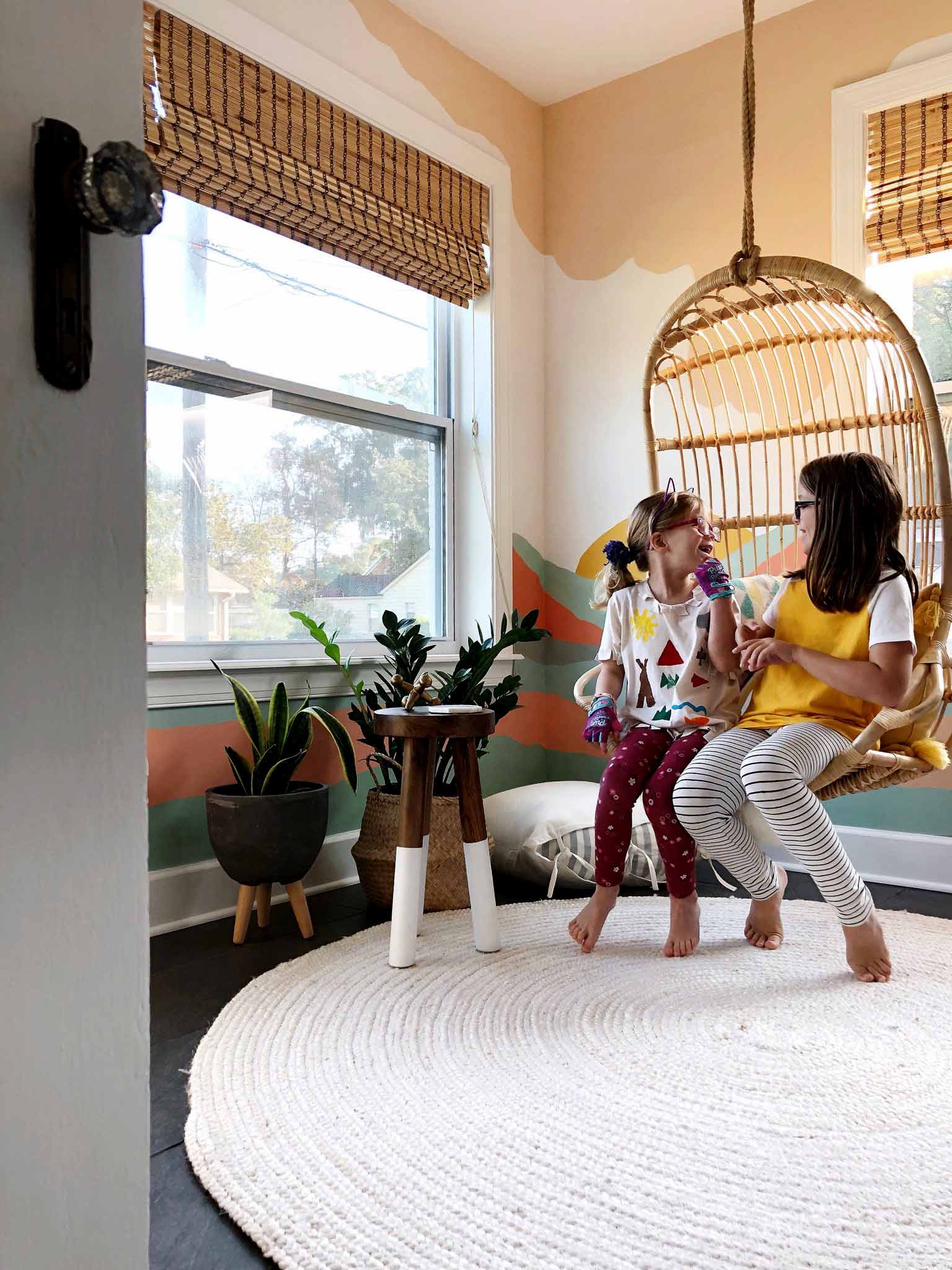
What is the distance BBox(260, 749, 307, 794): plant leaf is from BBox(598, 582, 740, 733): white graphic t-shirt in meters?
0.73

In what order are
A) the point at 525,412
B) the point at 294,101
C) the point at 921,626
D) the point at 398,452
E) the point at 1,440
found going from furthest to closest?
the point at 525,412 → the point at 398,452 → the point at 294,101 → the point at 921,626 → the point at 1,440

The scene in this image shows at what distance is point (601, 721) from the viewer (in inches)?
81.7

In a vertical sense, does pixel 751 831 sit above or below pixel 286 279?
below

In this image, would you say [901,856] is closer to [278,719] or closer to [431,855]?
[431,855]

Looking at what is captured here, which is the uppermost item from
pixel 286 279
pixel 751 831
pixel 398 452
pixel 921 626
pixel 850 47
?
pixel 850 47

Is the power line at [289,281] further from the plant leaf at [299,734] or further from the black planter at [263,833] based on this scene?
the black planter at [263,833]

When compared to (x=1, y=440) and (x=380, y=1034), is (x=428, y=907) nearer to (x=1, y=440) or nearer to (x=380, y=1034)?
(x=380, y=1034)

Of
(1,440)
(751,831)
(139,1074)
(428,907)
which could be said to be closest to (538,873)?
(428,907)

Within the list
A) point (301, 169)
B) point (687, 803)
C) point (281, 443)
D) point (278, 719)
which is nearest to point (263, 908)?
point (278, 719)

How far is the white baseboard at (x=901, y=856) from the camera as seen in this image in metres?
2.65

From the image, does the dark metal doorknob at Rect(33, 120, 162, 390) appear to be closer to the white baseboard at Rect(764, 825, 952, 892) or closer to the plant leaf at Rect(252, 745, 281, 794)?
the plant leaf at Rect(252, 745, 281, 794)

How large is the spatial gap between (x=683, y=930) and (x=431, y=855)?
0.63 m

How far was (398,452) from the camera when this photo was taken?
10.1 feet

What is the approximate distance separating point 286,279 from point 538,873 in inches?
68.4
